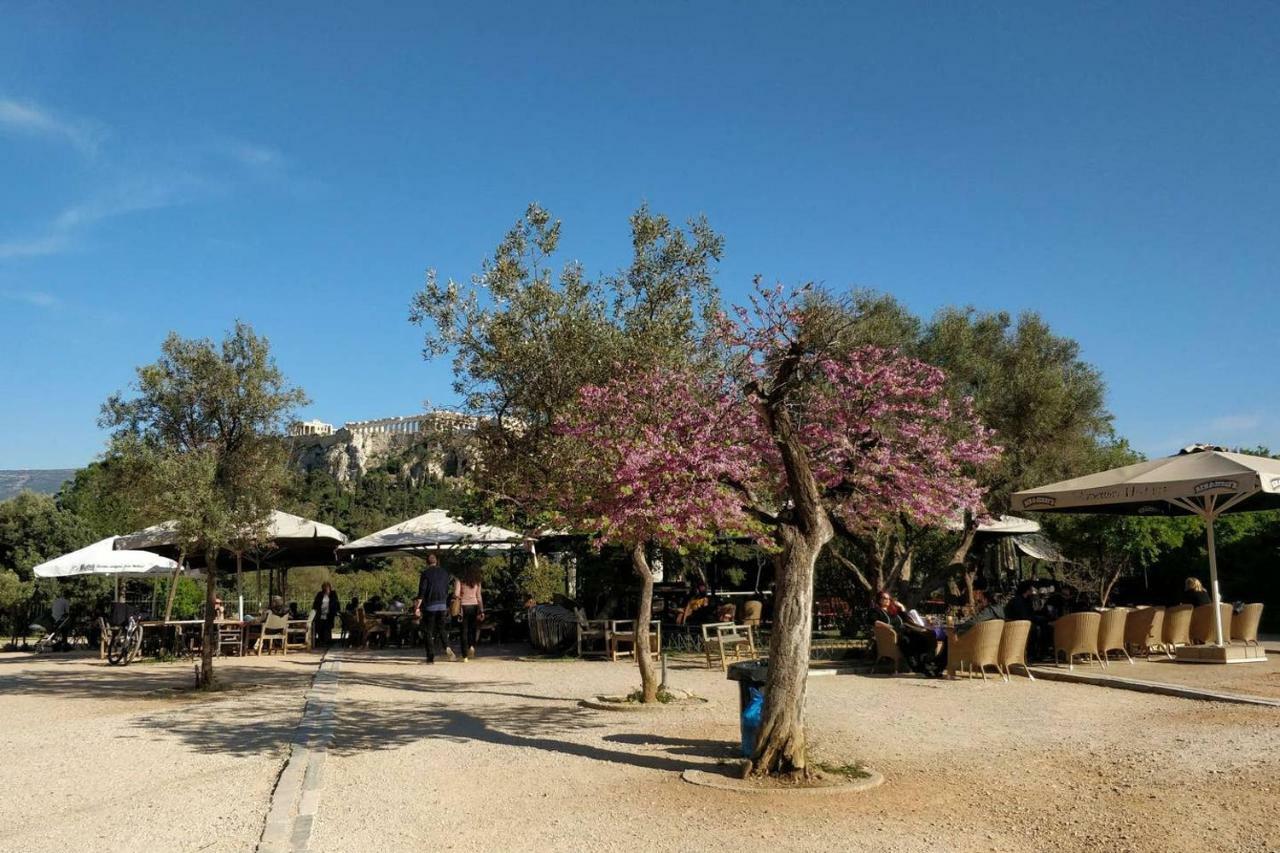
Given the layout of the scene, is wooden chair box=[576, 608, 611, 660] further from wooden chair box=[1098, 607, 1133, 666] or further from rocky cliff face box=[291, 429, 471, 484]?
rocky cliff face box=[291, 429, 471, 484]

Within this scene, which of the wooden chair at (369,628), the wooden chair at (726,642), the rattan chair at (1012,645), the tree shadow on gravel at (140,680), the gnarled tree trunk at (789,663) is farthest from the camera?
the wooden chair at (369,628)

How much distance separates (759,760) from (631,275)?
7.42 meters

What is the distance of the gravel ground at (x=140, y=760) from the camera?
5984mm

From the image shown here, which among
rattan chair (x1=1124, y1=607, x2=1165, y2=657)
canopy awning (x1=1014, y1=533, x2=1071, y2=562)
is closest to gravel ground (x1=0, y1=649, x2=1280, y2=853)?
rattan chair (x1=1124, y1=607, x2=1165, y2=657)

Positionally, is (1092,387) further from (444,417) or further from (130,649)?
(130,649)

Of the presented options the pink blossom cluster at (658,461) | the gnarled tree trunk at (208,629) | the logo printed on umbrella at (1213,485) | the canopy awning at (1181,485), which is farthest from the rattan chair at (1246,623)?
the gnarled tree trunk at (208,629)

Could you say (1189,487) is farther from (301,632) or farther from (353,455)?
(353,455)

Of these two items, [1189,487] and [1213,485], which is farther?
[1189,487]

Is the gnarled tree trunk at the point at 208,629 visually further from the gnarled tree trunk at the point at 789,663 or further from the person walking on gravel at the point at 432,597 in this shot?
the gnarled tree trunk at the point at 789,663

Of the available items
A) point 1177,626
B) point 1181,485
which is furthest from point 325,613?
point 1181,485

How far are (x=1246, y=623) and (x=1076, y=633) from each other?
324cm

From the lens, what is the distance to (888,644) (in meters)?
13.0

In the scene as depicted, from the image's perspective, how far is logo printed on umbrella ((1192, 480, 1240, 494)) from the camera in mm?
12336

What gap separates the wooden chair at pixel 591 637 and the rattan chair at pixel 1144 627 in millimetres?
7927
